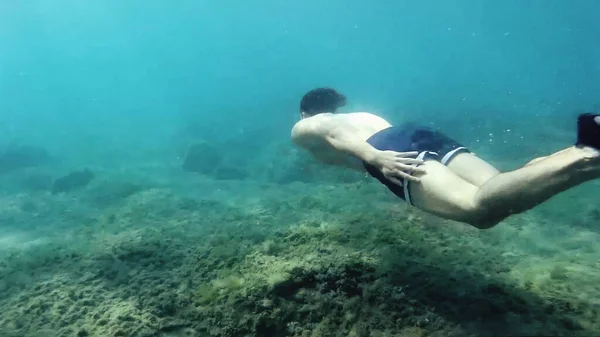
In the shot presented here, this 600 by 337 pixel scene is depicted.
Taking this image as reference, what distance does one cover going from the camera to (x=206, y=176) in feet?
52.9

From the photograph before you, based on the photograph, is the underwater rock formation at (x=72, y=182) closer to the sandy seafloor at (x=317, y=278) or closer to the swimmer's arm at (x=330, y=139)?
the sandy seafloor at (x=317, y=278)

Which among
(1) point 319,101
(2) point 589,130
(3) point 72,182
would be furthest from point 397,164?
(3) point 72,182

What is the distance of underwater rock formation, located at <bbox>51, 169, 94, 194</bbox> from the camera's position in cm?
1508

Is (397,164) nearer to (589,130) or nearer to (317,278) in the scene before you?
(317,278)

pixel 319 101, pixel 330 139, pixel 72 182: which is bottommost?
pixel 330 139

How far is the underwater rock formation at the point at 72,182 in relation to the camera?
594 inches

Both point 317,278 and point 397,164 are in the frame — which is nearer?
point 397,164

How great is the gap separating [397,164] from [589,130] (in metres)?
1.46

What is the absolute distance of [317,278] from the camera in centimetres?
399

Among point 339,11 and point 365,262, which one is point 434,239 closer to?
point 365,262

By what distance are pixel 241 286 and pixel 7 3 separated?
84030mm

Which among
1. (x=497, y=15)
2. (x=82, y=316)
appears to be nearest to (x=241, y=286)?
(x=82, y=316)

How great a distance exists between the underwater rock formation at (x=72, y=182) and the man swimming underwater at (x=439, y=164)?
42.3ft

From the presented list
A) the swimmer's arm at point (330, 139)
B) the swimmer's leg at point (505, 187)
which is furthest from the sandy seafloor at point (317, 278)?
the swimmer's arm at point (330, 139)
